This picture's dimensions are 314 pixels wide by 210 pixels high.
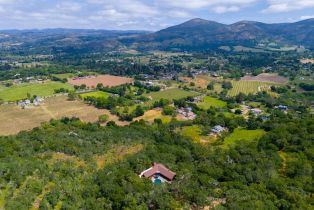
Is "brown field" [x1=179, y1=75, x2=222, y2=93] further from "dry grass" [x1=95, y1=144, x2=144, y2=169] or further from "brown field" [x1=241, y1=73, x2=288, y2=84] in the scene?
"dry grass" [x1=95, y1=144, x2=144, y2=169]

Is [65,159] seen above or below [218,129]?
above

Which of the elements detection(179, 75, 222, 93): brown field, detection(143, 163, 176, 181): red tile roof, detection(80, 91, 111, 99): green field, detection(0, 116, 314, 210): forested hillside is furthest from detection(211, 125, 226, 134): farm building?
detection(179, 75, 222, 93): brown field

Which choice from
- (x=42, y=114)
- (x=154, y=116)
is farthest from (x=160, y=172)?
(x=42, y=114)

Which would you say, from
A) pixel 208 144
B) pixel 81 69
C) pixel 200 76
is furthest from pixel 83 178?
pixel 81 69

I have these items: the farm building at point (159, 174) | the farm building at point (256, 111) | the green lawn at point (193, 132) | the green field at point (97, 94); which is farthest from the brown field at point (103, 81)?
the farm building at point (159, 174)

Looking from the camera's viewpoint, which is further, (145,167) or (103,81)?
(103,81)

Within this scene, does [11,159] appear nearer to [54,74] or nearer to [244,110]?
[244,110]

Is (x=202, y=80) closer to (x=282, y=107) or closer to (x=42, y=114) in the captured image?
(x=282, y=107)
